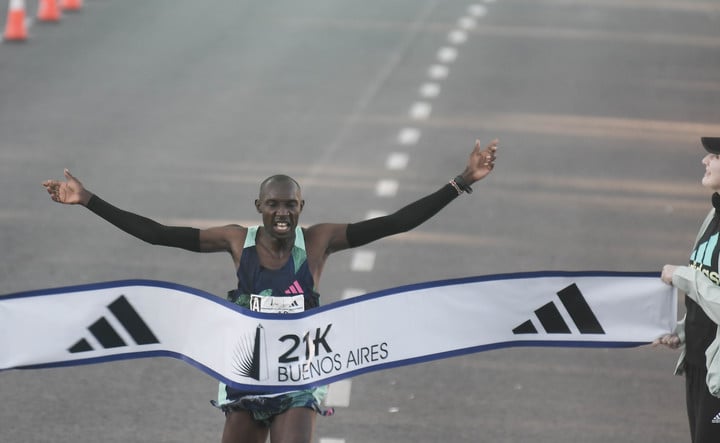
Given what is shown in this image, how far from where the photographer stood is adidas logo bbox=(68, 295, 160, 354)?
8375 mm

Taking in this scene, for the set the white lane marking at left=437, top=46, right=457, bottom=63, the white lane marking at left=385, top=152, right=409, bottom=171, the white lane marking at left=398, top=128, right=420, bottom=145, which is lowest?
the white lane marking at left=385, top=152, right=409, bottom=171

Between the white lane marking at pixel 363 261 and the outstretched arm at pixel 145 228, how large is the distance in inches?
233

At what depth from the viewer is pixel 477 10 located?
99.7ft

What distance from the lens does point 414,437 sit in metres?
10.1

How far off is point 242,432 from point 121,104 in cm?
1365

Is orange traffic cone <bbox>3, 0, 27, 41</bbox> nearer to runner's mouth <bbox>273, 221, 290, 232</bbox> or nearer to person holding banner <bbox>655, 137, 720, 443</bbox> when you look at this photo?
runner's mouth <bbox>273, 221, 290, 232</bbox>

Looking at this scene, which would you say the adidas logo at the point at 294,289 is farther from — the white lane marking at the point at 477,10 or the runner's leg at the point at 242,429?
the white lane marking at the point at 477,10

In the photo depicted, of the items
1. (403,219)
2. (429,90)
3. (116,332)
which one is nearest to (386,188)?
(429,90)

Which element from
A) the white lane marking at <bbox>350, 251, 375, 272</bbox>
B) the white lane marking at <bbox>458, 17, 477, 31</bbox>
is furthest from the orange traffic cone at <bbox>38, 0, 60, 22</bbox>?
the white lane marking at <bbox>350, 251, 375, 272</bbox>

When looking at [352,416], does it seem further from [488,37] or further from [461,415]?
[488,37]

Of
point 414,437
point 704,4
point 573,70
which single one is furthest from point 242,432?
point 704,4

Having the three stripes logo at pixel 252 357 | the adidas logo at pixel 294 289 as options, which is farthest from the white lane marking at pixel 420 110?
the adidas logo at pixel 294 289

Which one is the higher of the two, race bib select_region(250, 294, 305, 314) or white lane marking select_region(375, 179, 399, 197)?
white lane marking select_region(375, 179, 399, 197)

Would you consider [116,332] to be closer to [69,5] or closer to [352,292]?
[352,292]
